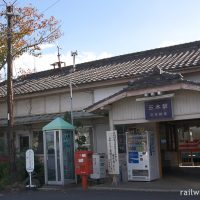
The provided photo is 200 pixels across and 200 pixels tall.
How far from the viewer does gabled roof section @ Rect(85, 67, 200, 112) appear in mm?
13180

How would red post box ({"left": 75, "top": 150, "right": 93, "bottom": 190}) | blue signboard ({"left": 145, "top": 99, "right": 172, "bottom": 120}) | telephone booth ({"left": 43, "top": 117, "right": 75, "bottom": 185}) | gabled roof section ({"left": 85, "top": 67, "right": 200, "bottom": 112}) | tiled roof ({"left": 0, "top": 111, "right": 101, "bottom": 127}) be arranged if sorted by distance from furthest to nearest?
tiled roof ({"left": 0, "top": 111, "right": 101, "bottom": 127})
telephone booth ({"left": 43, "top": 117, "right": 75, "bottom": 185})
red post box ({"left": 75, "top": 150, "right": 93, "bottom": 190})
blue signboard ({"left": 145, "top": 99, "right": 172, "bottom": 120})
gabled roof section ({"left": 85, "top": 67, "right": 200, "bottom": 112})

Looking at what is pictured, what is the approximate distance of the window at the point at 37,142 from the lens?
20562mm

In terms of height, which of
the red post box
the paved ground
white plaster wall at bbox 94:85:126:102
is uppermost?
white plaster wall at bbox 94:85:126:102

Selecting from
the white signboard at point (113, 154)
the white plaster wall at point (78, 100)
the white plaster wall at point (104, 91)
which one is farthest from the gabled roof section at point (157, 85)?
the white plaster wall at point (78, 100)

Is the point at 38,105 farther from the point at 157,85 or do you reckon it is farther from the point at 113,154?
the point at 157,85

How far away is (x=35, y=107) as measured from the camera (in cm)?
2109

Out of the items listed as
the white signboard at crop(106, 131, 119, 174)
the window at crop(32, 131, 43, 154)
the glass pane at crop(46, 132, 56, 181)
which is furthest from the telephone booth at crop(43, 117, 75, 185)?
the window at crop(32, 131, 43, 154)

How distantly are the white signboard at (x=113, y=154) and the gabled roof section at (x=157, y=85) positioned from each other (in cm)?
126

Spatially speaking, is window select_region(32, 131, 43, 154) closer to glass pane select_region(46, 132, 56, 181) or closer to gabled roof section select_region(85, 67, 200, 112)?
glass pane select_region(46, 132, 56, 181)

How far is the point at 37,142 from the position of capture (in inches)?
816

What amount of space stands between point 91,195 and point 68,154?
323 cm

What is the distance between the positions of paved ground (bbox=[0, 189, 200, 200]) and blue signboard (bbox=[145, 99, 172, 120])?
9.13 feet

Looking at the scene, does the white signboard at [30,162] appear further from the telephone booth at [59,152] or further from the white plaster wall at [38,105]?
the white plaster wall at [38,105]

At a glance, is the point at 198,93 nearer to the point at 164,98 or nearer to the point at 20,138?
the point at 164,98
